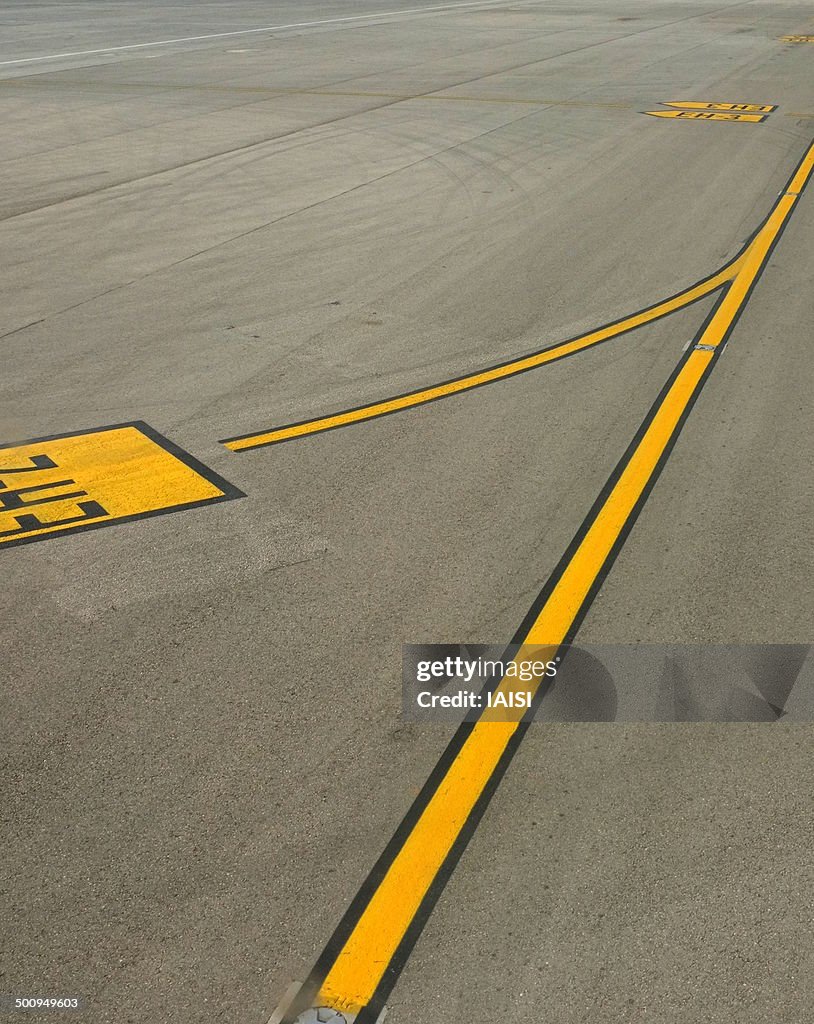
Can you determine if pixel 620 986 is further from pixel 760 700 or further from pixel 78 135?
pixel 78 135

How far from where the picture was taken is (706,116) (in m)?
18.4

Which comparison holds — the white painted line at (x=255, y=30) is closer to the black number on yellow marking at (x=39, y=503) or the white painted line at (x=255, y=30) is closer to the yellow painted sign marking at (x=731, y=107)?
the yellow painted sign marking at (x=731, y=107)

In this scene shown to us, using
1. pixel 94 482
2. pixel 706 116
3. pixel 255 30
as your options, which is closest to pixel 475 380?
pixel 94 482

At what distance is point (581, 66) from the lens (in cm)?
2452

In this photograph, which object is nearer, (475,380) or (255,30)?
(475,380)

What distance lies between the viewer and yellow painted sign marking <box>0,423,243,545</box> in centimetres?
596

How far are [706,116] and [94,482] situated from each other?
15179mm

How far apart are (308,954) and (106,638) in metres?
2.03

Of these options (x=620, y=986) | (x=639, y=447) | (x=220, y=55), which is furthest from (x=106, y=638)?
(x=220, y=55)

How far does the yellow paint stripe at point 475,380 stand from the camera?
22.9 ft

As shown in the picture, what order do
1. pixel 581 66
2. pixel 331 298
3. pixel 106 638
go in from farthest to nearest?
pixel 581 66 → pixel 331 298 → pixel 106 638

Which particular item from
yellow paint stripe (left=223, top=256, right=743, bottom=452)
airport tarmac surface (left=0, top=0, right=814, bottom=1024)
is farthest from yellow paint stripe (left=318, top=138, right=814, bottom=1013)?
yellow paint stripe (left=223, top=256, right=743, bottom=452)

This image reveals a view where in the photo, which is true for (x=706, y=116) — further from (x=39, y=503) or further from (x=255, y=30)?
(x=255, y=30)

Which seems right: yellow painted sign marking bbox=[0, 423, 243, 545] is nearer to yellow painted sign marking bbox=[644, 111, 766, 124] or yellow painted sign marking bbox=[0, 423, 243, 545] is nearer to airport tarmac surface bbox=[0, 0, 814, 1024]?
airport tarmac surface bbox=[0, 0, 814, 1024]
